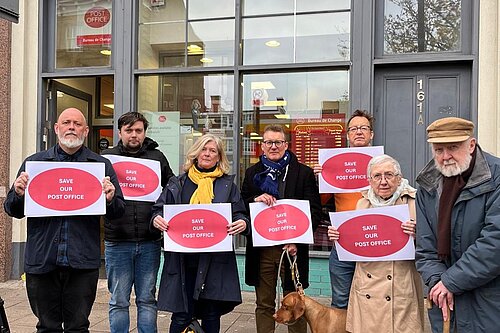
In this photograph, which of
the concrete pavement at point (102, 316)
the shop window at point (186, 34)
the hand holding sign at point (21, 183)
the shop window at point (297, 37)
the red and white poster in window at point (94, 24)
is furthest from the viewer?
the red and white poster in window at point (94, 24)

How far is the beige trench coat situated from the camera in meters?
3.28

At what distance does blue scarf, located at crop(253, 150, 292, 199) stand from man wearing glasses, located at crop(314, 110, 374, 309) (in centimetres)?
32

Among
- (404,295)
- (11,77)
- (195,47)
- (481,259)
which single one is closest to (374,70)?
(195,47)

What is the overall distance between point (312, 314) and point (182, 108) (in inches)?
165

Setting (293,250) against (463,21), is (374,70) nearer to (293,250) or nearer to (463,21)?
(463,21)

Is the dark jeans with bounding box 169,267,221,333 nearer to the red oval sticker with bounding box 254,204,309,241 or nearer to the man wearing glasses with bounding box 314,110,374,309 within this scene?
the red oval sticker with bounding box 254,204,309,241

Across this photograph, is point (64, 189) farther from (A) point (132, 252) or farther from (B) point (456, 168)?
(B) point (456, 168)

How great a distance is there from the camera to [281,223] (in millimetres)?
4043

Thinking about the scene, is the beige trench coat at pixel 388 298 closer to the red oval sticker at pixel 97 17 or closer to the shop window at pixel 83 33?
the shop window at pixel 83 33

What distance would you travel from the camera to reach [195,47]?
7141 millimetres

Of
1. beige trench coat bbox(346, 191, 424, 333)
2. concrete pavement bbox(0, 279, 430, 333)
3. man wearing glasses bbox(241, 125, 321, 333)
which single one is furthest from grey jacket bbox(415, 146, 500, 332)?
concrete pavement bbox(0, 279, 430, 333)

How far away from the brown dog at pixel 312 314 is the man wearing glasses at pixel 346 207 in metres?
0.17

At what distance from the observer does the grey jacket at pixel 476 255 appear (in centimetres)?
260

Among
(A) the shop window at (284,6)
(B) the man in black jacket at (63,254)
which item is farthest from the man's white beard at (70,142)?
(A) the shop window at (284,6)
